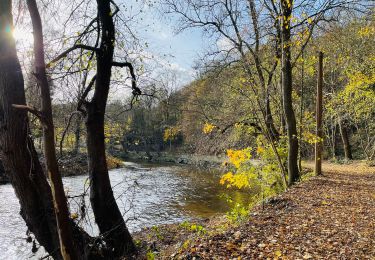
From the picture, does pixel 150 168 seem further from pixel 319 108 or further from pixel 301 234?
pixel 319 108

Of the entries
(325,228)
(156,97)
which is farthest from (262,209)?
(156,97)

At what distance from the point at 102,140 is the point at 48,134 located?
10.9 ft

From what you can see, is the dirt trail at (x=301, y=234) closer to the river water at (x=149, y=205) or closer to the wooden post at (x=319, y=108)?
the river water at (x=149, y=205)

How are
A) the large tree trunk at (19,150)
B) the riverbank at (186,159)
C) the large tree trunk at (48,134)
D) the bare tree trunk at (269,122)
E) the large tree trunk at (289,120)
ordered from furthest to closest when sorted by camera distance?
the riverbank at (186,159)
the bare tree trunk at (269,122)
the large tree trunk at (289,120)
the large tree trunk at (19,150)
the large tree trunk at (48,134)

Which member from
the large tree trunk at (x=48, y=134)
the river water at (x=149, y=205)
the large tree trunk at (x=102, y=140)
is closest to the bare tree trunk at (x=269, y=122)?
the river water at (x=149, y=205)

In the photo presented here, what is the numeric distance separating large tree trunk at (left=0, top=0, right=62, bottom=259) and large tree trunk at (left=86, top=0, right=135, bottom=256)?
1461 millimetres

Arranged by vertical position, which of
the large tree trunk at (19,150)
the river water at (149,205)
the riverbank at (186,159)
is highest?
the large tree trunk at (19,150)

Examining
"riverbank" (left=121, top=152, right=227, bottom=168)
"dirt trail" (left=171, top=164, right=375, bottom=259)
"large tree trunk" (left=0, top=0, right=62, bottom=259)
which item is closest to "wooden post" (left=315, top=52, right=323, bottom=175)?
"dirt trail" (left=171, top=164, right=375, bottom=259)

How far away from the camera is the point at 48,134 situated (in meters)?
3.20

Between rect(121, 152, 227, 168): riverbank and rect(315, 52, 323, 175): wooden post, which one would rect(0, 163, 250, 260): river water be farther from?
rect(121, 152, 227, 168): riverbank

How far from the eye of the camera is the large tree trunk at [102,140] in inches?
249

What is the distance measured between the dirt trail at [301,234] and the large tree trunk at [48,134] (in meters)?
2.20

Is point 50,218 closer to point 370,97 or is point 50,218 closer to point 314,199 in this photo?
Answer: point 314,199

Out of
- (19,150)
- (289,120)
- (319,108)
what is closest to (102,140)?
(19,150)
